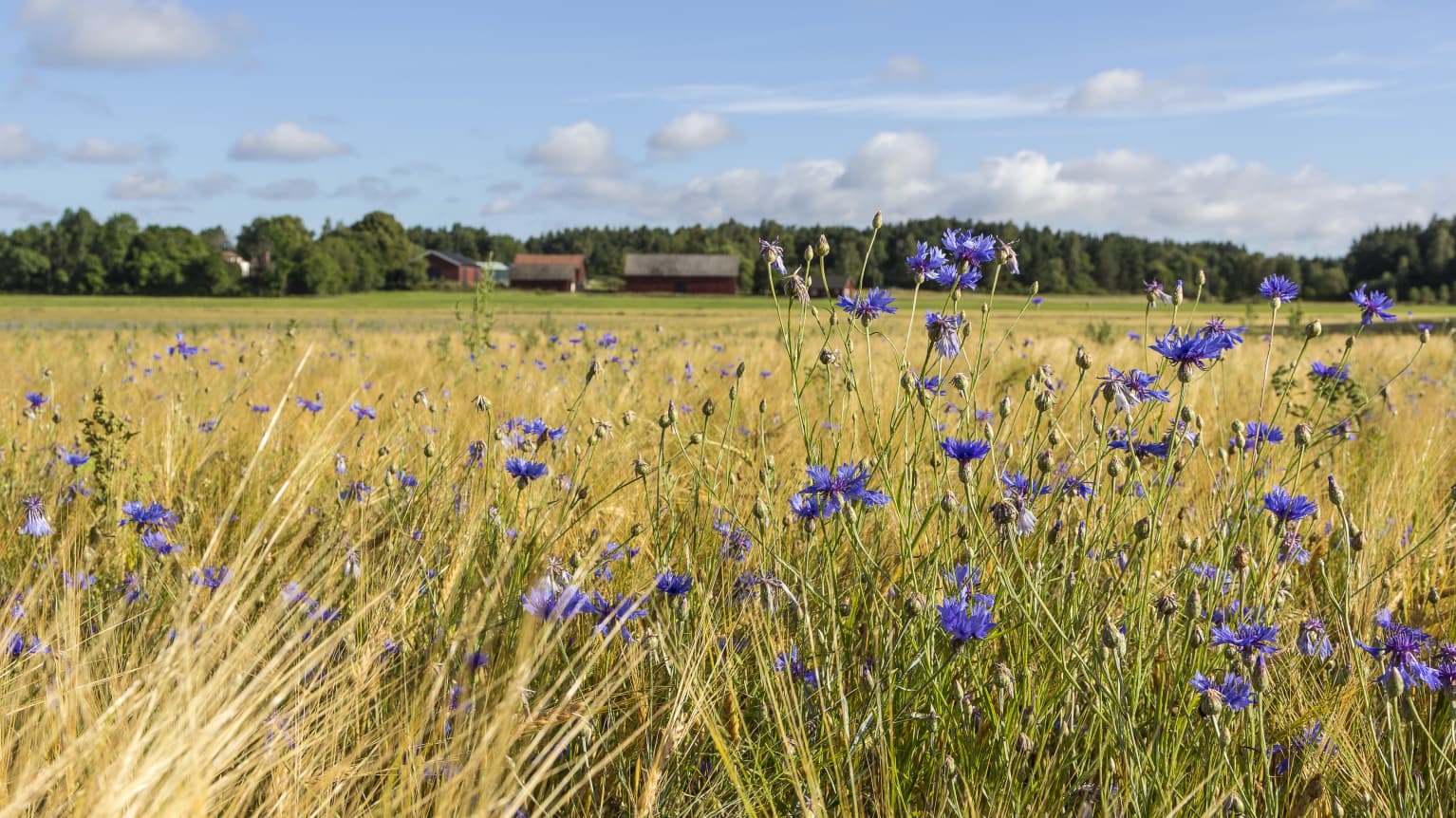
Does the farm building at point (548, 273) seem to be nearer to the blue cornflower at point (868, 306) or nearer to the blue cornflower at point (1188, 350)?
the blue cornflower at point (868, 306)

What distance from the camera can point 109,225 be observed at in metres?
70.3

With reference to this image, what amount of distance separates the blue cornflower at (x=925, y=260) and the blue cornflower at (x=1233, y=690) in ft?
3.00

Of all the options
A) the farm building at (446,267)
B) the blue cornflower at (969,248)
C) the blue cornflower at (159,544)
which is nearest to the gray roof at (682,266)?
the farm building at (446,267)

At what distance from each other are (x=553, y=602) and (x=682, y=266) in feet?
242

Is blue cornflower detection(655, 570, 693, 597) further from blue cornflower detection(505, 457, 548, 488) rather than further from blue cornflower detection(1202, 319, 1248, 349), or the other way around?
blue cornflower detection(1202, 319, 1248, 349)

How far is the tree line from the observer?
60.9 m

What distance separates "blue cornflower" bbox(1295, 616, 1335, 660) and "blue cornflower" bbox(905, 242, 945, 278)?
0.90m

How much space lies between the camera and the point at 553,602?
1.57 metres

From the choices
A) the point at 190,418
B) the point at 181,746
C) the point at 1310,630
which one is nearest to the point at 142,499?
the point at 190,418

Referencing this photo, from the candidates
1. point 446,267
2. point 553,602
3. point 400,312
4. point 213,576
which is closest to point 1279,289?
point 553,602

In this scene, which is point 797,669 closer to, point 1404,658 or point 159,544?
point 1404,658

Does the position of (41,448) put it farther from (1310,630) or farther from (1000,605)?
(1310,630)

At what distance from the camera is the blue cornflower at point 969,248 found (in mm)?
1837

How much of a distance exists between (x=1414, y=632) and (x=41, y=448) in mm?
3850
